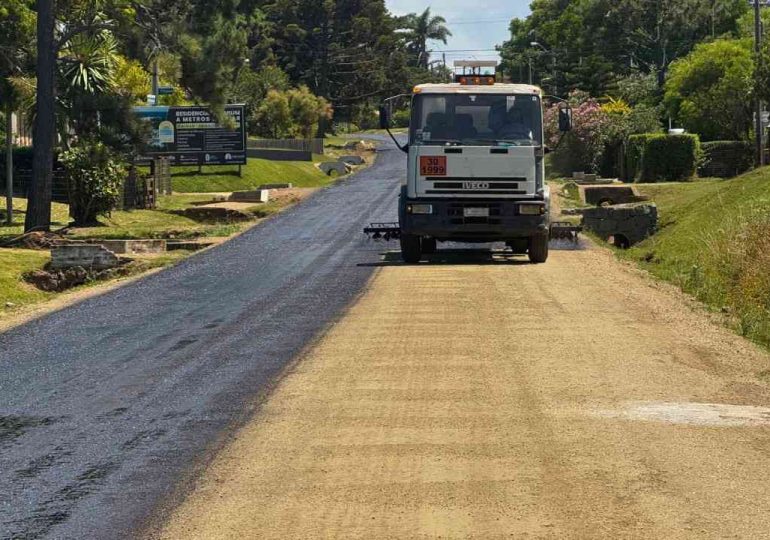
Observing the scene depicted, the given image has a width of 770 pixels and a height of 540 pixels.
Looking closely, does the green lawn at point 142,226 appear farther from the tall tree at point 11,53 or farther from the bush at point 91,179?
the tall tree at point 11,53

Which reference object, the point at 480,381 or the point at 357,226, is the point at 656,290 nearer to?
the point at 480,381

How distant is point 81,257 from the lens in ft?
84.5

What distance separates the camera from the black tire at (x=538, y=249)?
923 inches

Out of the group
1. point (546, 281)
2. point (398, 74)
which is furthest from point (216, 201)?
point (398, 74)

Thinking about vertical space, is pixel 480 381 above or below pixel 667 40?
below

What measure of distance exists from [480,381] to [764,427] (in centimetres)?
275

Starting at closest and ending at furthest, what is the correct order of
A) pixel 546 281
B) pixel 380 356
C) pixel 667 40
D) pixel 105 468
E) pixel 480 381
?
pixel 105 468
pixel 480 381
pixel 380 356
pixel 546 281
pixel 667 40

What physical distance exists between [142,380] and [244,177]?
1956 inches

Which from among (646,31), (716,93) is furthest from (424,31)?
(716,93)

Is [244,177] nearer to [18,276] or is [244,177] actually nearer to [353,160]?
[353,160]

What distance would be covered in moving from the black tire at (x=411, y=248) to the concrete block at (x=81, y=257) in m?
6.23

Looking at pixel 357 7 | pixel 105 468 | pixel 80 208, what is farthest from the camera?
pixel 357 7

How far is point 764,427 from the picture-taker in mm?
10102

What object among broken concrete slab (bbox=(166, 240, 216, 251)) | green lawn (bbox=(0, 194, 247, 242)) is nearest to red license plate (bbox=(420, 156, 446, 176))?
broken concrete slab (bbox=(166, 240, 216, 251))
